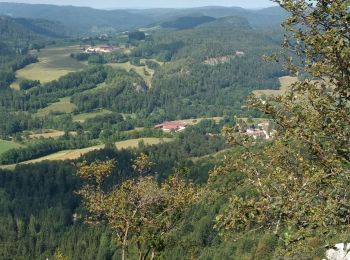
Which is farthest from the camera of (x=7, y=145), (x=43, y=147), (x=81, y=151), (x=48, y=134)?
(x=48, y=134)

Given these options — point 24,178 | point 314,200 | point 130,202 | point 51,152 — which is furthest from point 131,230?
point 51,152

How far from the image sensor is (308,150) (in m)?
12.8

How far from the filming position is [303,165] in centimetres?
1257

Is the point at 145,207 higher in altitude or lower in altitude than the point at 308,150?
lower

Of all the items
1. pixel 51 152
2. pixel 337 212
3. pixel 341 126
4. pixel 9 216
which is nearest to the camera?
pixel 337 212

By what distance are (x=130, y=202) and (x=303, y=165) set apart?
1053cm

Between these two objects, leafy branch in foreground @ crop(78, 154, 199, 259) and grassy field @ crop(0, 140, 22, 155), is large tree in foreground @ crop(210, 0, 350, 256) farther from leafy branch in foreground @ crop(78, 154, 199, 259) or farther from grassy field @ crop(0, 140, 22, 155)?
grassy field @ crop(0, 140, 22, 155)

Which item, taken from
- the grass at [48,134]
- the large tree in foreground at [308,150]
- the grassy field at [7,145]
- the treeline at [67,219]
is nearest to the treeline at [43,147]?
the grassy field at [7,145]

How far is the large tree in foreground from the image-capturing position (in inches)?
435

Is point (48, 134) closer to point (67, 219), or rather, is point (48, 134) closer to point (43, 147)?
point (43, 147)

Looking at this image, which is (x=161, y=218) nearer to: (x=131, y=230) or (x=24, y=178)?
(x=131, y=230)

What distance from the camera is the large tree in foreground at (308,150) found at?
1104cm

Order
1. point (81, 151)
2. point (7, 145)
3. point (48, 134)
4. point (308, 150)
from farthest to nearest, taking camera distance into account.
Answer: point (48, 134)
point (7, 145)
point (81, 151)
point (308, 150)

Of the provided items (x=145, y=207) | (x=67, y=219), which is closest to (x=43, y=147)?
(x=67, y=219)
